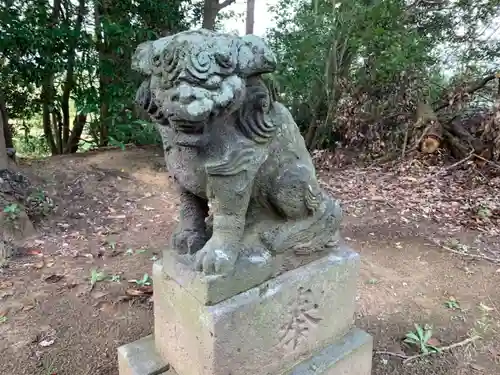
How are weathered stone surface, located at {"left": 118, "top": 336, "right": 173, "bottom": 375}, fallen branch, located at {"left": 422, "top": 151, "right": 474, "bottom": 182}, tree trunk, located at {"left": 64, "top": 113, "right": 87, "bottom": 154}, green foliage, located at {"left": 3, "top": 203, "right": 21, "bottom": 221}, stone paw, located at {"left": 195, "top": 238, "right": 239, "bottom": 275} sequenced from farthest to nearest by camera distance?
tree trunk, located at {"left": 64, "top": 113, "right": 87, "bottom": 154} → fallen branch, located at {"left": 422, "top": 151, "right": 474, "bottom": 182} → green foliage, located at {"left": 3, "top": 203, "right": 21, "bottom": 221} → weathered stone surface, located at {"left": 118, "top": 336, "right": 173, "bottom": 375} → stone paw, located at {"left": 195, "top": 238, "right": 239, "bottom": 275}

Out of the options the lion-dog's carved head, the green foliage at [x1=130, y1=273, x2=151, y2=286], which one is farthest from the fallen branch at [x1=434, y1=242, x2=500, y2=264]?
the lion-dog's carved head

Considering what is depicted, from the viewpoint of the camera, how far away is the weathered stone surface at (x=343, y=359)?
6.00ft

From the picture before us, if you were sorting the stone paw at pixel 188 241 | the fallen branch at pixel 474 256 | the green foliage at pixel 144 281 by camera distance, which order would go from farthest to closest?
1. the fallen branch at pixel 474 256
2. the green foliage at pixel 144 281
3. the stone paw at pixel 188 241

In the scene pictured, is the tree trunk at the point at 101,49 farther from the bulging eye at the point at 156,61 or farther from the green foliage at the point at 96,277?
the bulging eye at the point at 156,61

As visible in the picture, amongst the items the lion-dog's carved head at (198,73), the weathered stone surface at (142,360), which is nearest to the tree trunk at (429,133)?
the weathered stone surface at (142,360)

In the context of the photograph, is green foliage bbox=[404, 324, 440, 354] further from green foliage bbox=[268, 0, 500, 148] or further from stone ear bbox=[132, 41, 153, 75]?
green foliage bbox=[268, 0, 500, 148]

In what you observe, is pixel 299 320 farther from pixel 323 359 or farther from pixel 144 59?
pixel 144 59

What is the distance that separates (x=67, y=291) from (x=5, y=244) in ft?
2.83

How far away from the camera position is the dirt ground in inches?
92.8

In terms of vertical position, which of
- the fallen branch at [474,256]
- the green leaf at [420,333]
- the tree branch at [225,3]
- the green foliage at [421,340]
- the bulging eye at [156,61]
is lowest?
the green foliage at [421,340]

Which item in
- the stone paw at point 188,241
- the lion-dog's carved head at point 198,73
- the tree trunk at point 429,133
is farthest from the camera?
the tree trunk at point 429,133

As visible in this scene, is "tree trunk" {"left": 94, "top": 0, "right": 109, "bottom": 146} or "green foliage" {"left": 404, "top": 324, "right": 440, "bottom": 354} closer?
"green foliage" {"left": 404, "top": 324, "right": 440, "bottom": 354}

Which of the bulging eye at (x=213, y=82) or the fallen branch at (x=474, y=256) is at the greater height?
the bulging eye at (x=213, y=82)

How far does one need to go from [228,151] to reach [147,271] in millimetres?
2001
